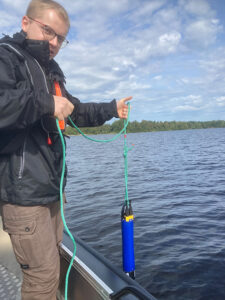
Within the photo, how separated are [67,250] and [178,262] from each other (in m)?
3.10

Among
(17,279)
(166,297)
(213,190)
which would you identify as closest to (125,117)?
(17,279)

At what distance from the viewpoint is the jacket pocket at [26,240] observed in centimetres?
181

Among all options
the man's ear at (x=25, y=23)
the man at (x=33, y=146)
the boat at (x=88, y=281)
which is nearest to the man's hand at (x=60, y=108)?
the man at (x=33, y=146)

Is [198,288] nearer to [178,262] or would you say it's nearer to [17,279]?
[178,262]

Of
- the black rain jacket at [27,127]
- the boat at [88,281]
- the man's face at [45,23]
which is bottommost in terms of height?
the boat at [88,281]

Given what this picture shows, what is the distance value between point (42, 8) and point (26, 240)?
169 cm

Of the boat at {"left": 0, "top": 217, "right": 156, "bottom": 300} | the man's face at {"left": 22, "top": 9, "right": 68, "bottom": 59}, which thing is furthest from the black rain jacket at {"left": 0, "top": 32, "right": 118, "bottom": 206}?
the boat at {"left": 0, "top": 217, "right": 156, "bottom": 300}

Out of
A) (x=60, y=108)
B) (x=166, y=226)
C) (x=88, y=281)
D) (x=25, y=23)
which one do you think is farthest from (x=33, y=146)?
(x=166, y=226)

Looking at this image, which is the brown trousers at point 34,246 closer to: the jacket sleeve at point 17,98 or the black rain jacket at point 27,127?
the black rain jacket at point 27,127

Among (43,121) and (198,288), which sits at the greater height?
(43,121)

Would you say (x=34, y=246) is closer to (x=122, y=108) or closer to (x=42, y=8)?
(x=122, y=108)

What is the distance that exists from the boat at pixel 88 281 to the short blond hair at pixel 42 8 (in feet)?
7.17

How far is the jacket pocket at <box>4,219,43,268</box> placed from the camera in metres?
1.81

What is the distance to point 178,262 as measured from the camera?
16.9ft
